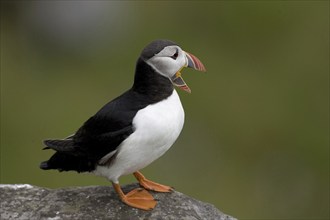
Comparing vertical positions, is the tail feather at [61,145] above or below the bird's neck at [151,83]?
below

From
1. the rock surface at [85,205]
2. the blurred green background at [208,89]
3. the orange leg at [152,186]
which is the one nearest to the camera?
the rock surface at [85,205]

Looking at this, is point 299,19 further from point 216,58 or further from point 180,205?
point 180,205

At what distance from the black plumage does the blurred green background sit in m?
4.41

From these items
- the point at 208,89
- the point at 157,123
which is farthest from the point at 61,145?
the point at 208,89

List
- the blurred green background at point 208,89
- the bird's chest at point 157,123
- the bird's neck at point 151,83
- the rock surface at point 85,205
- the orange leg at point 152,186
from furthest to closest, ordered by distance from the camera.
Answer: the blurred green background at point 208,89
the orange leg at point 152,186
the rock surface at point 85,205
the bird's neck at point 151,83
the bird's chest at point 157,123

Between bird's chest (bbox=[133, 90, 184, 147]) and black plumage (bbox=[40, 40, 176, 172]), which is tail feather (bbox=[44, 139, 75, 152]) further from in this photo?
bird's chest (bbox=[133, 90, 184, 147])

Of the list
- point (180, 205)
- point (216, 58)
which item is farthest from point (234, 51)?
point (180, 205)

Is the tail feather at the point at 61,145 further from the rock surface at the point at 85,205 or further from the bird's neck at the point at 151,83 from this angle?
the bird's neck at the point at 151,83

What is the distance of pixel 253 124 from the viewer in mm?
11062

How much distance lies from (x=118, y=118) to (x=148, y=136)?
0.27m

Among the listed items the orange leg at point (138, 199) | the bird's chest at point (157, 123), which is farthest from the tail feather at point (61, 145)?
the bird's chest at point (157, 123)

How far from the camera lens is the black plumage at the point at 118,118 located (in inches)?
203

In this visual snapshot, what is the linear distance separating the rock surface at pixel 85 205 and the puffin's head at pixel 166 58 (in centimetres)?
97

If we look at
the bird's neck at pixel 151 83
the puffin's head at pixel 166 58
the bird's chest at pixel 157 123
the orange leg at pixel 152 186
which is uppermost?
the puffin's head at pixel 166 58
